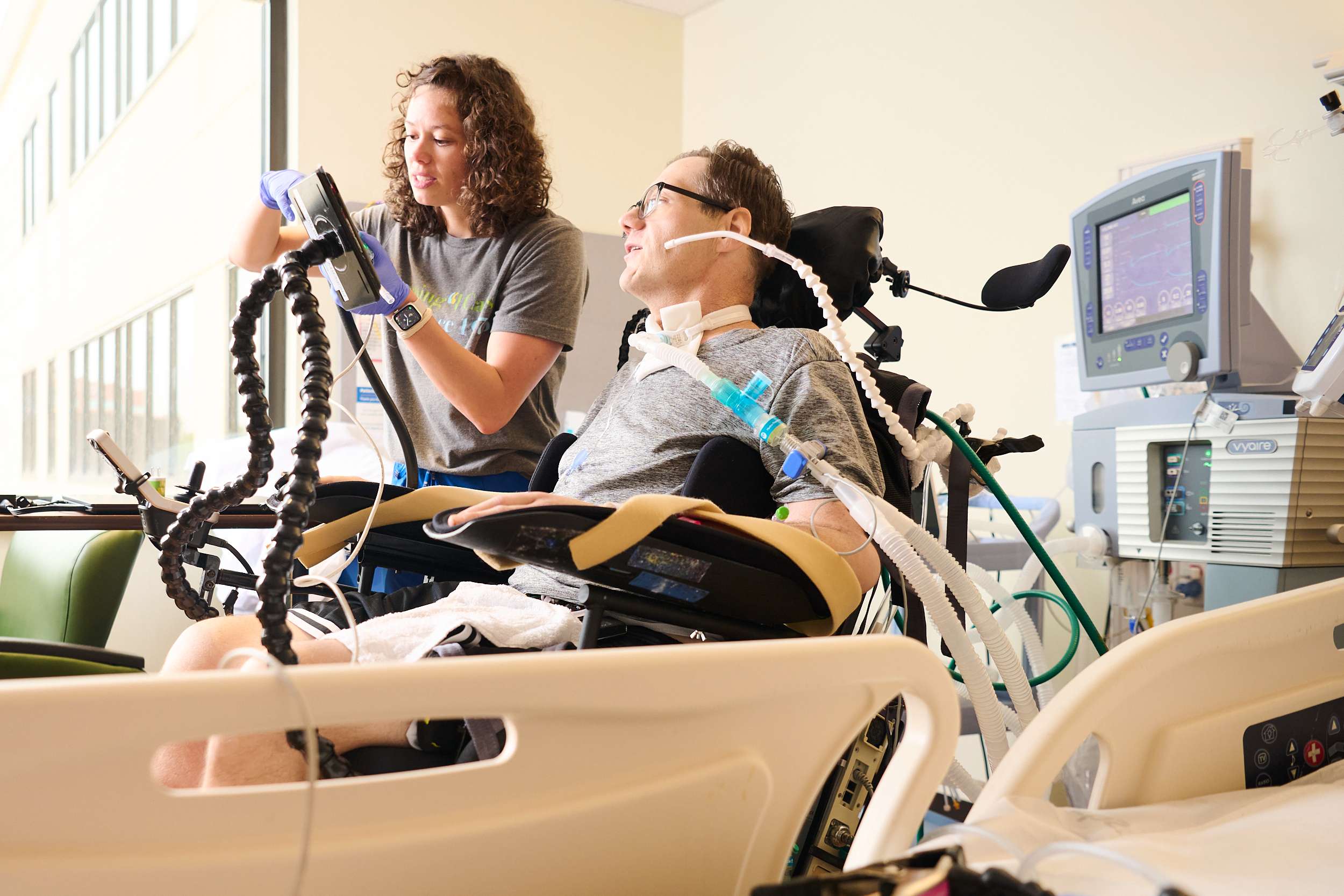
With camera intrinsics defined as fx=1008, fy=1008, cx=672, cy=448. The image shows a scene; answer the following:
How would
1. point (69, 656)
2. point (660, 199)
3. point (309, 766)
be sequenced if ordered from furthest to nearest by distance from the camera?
point (660, 199) → point (69, 656) → point (309, 766)

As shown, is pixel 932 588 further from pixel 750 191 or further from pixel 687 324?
pixel 750 191

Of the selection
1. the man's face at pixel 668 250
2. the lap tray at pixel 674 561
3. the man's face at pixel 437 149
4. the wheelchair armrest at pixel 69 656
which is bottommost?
the wheelchair armrest at pixel 69 656

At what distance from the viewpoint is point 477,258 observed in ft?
6.07

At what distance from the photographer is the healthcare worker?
68.2 inches

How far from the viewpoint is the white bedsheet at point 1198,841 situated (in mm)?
610

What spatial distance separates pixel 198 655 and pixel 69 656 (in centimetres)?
57

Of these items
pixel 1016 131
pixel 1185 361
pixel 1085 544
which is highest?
pixel 1016 131

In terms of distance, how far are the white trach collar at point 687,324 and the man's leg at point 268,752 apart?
715 mm

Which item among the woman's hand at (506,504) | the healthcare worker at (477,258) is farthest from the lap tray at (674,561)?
the healthcare worker at (477,258)

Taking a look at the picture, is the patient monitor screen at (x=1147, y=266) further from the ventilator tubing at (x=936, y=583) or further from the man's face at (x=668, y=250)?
the ventilator tubing at (x=936, y=583)

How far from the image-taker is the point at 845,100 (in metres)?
3.76

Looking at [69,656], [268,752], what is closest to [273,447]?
[268,752]

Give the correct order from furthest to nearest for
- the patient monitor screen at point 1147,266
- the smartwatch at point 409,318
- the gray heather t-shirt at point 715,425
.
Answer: the patient monitor screen at point 1147,266 → the smartwatch at point 409,318 → the gray heather t-shirt at point 715,425

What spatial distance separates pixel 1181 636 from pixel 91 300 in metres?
3.85
